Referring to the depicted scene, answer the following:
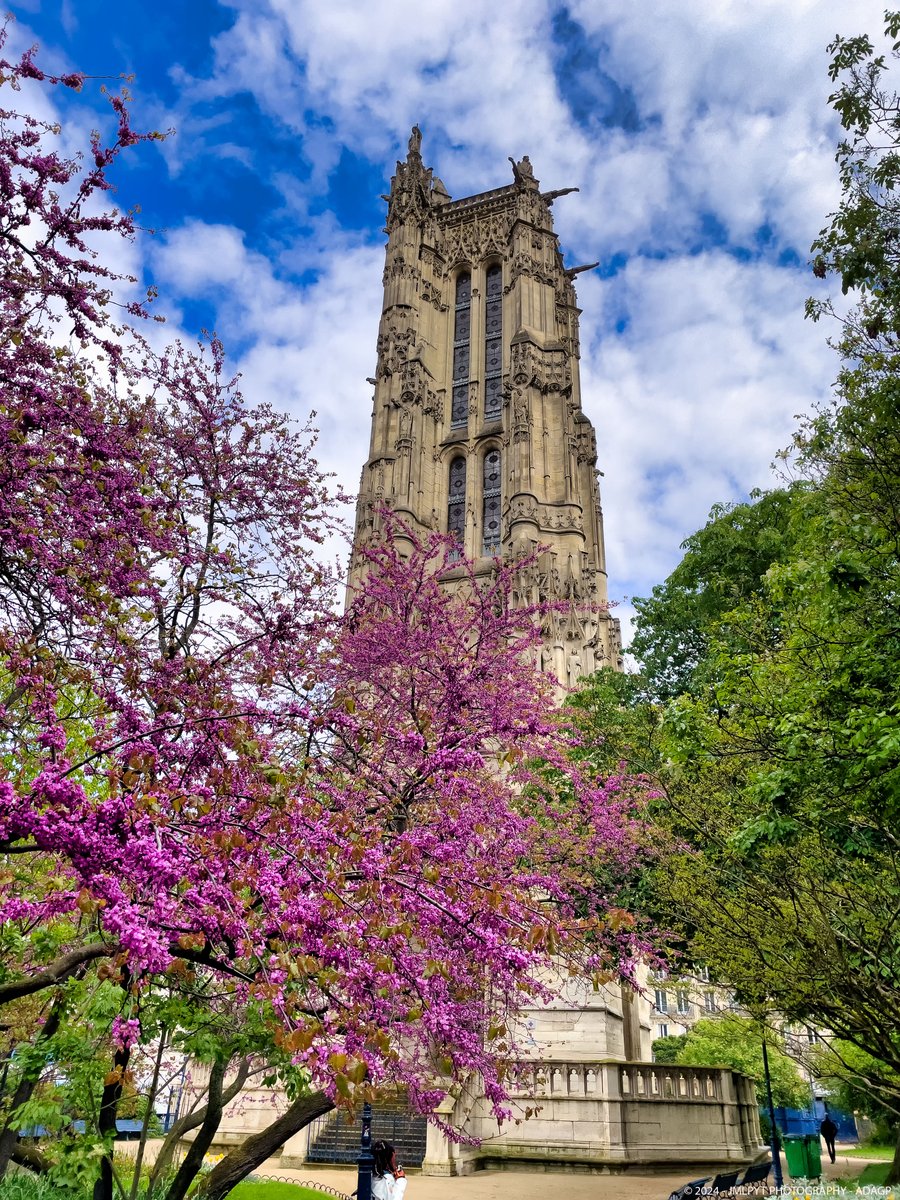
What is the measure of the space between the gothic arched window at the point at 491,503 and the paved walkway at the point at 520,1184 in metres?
28.3

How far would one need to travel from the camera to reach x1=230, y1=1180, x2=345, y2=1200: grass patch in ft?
34.3

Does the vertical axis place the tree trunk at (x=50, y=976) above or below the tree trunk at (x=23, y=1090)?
above

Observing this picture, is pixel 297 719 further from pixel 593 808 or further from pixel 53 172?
pixel 593 808

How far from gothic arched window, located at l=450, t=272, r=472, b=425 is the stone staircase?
34.7m

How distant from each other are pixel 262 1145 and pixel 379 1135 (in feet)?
34.7

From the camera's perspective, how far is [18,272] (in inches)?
259

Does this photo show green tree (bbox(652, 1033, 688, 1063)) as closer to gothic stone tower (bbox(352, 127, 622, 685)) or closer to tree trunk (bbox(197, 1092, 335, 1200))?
gothic stone tower (bbox(352, 127, 622, 685))

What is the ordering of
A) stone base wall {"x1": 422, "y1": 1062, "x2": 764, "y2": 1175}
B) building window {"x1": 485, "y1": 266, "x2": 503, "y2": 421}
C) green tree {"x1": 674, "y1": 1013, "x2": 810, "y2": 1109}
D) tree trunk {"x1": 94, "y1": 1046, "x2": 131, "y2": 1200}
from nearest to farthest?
tree trunk {"x1": 94, "y1": 1046, "x2": 131, "y2": 1200} → stone base wall {"x1": 422, "y1": 1062, "x2": 764, "y2": 1175} → green tree {"x1": 674, "y1": 1013, "x2": 810, "y2": 1109} → building window {"x1": 485, "y1": 266, "x2": 503, "y2": 421}

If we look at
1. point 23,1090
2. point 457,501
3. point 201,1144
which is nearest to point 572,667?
point 457,501

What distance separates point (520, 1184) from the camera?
13750 mm

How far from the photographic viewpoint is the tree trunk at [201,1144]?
289 inches

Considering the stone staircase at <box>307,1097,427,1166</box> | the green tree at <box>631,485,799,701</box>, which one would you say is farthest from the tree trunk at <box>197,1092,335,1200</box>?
the green tree at <box>631,485,799,701</box>

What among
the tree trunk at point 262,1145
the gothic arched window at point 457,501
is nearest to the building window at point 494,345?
the gothic arched window at point 457,501

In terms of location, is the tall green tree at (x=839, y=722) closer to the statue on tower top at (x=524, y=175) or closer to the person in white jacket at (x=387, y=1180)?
the person in white jacket at (x=387, y=1180)
